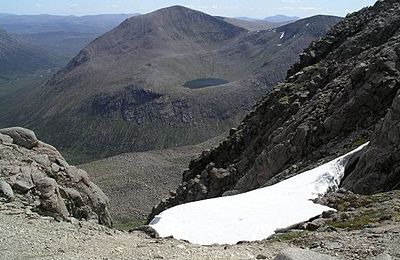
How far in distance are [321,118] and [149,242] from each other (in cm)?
3301

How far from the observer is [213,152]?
71125mm

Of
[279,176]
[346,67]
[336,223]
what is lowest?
[279,176]

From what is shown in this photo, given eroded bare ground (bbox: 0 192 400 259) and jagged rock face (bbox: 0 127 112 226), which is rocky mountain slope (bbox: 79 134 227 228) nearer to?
jagged rock face (bbox: 0 127 112 226)

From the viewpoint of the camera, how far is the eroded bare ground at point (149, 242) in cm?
1889

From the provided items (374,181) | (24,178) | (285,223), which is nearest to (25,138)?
(24,178)

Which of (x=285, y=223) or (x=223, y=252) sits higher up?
(x=223, y=252)

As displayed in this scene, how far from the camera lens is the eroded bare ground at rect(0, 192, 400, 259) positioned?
1889 cm

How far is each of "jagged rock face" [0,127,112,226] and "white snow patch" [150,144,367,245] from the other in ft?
15.5

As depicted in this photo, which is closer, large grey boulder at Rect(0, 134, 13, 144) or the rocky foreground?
the rocky foreground

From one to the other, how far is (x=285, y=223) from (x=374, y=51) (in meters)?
34.5

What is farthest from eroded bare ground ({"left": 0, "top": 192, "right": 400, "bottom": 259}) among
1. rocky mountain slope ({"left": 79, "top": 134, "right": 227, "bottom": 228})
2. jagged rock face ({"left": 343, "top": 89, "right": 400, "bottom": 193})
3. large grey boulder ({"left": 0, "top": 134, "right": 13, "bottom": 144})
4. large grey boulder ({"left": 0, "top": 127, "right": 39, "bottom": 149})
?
rocky mountain slope ({"left": 79, "top": 134, "right": 227, "bottom": 228})

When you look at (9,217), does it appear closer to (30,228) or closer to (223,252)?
(30,228)

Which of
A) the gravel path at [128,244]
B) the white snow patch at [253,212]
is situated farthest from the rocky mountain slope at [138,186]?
the gravel path at [128,244]

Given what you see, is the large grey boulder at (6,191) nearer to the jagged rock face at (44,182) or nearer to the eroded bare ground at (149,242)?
the jagged rock face at (44,182)
